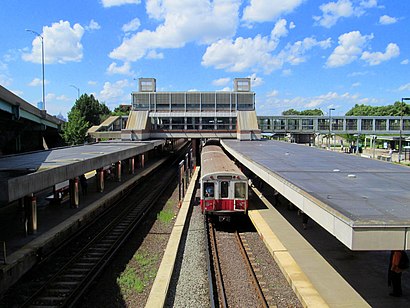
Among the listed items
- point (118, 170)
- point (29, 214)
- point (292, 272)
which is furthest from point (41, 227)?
point (118, 170)

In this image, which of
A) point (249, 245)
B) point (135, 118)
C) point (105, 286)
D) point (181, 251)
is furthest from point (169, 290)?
point (135, 118)

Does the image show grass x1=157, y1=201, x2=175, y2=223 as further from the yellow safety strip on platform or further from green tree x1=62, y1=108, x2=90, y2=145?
green tree x1=62, y1=108, x2=90, y2=145

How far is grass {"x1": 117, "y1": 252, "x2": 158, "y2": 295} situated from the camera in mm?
10625

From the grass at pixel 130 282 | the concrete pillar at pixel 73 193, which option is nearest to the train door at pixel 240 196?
the grass at pixel 130 282

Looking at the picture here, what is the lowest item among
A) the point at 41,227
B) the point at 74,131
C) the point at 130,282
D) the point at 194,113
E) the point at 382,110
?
the point at 130,282

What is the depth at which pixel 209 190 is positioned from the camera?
55.3ft

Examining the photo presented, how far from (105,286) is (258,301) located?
4382 mm

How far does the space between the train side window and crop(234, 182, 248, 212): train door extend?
39.9 inches

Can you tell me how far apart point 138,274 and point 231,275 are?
2869 millimetres

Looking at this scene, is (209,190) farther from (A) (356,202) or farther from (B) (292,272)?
(A) (356,202)

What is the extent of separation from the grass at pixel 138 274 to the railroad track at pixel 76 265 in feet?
2.77

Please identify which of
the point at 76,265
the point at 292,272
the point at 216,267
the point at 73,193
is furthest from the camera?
the point at 73,193

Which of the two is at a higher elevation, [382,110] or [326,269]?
[382,110]

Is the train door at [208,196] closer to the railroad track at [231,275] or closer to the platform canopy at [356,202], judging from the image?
the railroad track at [231,275]
